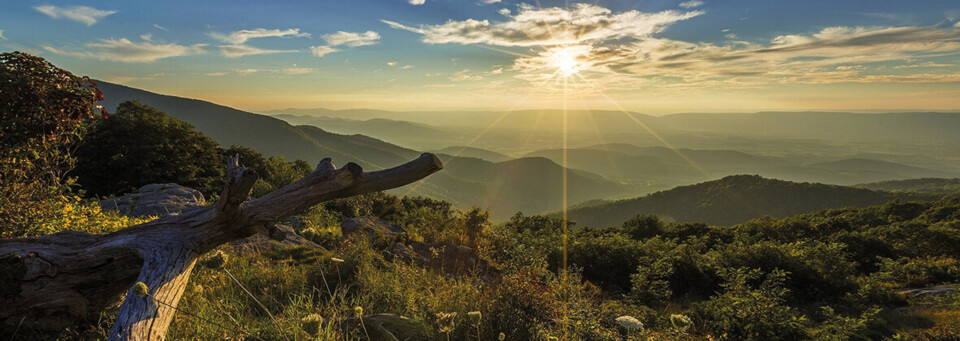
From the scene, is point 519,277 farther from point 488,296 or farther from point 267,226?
point 267,226

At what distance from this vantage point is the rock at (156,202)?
29.7ft

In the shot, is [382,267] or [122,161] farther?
[122,161]

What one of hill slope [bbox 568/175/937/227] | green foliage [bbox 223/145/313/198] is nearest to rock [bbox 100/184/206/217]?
green foliage [bbox 223/145/313/198]

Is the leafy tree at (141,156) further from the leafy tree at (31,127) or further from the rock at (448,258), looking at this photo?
the rock at (448,258)

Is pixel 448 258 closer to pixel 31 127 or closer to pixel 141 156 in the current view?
pixel 31 127

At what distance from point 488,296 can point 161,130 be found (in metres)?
20.0

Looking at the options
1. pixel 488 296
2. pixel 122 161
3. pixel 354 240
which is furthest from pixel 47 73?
pixel 122 161

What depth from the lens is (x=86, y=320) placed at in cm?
362

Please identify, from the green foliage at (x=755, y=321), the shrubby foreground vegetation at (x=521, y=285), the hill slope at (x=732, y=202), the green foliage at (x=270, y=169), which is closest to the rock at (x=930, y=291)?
the shrubby foreground vegetation at (x=521, y=285)

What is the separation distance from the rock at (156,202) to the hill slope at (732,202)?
80822 mm

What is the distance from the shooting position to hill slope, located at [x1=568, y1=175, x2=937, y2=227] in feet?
222

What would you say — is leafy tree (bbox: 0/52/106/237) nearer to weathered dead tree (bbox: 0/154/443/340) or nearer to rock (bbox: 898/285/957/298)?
weathered dead tree (bbox: 0/154/443/340)

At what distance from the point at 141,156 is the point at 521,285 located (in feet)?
62.1

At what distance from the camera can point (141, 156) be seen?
15.4 metres
